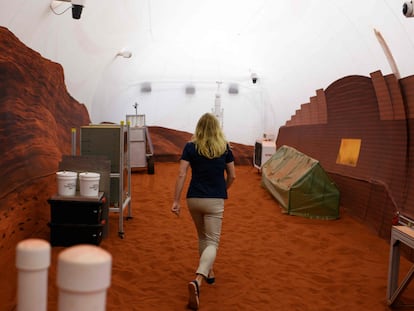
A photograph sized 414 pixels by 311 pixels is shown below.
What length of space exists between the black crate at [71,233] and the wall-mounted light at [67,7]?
2926mm

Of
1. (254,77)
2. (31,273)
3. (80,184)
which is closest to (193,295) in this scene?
(80,184)

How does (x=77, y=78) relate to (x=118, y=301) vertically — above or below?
above

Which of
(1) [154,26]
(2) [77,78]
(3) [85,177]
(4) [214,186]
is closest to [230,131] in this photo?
(1) [154,26]

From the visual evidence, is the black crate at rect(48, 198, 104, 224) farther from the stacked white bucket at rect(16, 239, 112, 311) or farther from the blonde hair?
the stacked white bucket at rect(16, 239, 112, 311)

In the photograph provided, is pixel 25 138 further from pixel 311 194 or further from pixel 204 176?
pixel 311 194

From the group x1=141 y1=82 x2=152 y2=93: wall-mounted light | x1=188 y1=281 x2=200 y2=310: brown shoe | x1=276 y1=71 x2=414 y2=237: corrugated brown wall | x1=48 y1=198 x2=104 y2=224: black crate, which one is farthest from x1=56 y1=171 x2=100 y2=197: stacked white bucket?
x1=141 y1=82 x2=152 y2=93: wall-mounted light

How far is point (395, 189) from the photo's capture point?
533 centimetres

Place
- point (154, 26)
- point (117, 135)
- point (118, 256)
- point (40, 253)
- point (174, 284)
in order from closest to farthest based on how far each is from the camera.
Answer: point (40, 253)
point (174, 284)
point (118, 256)
point (117, 135)
point (154, 26)

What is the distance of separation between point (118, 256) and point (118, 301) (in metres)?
1.14

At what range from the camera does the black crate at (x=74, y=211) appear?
4.57 m

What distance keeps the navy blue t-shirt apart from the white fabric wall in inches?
98.0

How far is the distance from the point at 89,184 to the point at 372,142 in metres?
4.23

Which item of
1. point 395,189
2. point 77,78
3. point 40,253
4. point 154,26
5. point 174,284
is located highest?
point 154,26

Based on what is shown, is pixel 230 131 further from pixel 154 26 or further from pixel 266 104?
pixel 154 26
